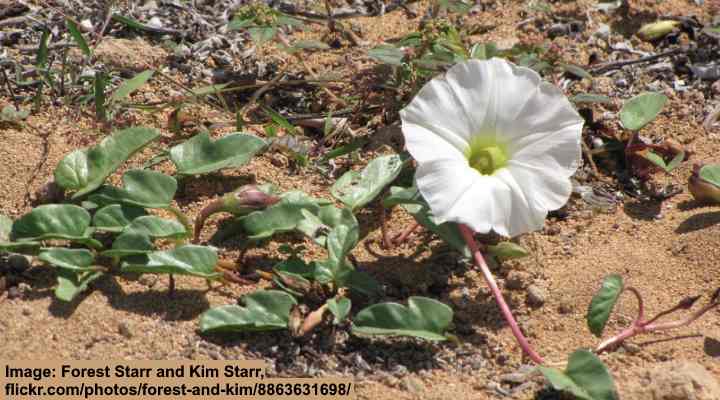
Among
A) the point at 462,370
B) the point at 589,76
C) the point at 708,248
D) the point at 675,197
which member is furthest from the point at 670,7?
the point at 462,370

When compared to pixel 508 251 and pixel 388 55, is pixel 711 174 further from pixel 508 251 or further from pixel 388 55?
pixel 388 55

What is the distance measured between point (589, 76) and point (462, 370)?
1245 millimetres

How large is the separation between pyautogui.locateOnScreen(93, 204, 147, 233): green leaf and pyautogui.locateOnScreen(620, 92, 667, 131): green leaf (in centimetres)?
150

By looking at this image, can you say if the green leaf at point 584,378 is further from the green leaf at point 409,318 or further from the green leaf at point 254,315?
the green leaf at point 254,315

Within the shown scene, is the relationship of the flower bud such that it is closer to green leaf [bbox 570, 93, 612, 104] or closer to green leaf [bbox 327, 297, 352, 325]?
green leaf [bbox 570, 93, 612, 104]

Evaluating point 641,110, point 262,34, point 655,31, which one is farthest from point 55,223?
point 655,31

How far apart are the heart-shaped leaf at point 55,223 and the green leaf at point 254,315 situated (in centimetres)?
42

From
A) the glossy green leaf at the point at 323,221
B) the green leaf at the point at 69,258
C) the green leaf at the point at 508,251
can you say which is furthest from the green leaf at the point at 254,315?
the green leaf at the point at 508,251

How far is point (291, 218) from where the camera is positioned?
104 inches

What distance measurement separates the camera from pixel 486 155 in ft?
8.47

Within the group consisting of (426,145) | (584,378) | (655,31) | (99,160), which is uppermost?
(426,145)

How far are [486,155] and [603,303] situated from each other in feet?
1.64

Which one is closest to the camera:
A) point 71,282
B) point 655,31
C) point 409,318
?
point 409,318

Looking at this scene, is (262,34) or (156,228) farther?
(262,34)
